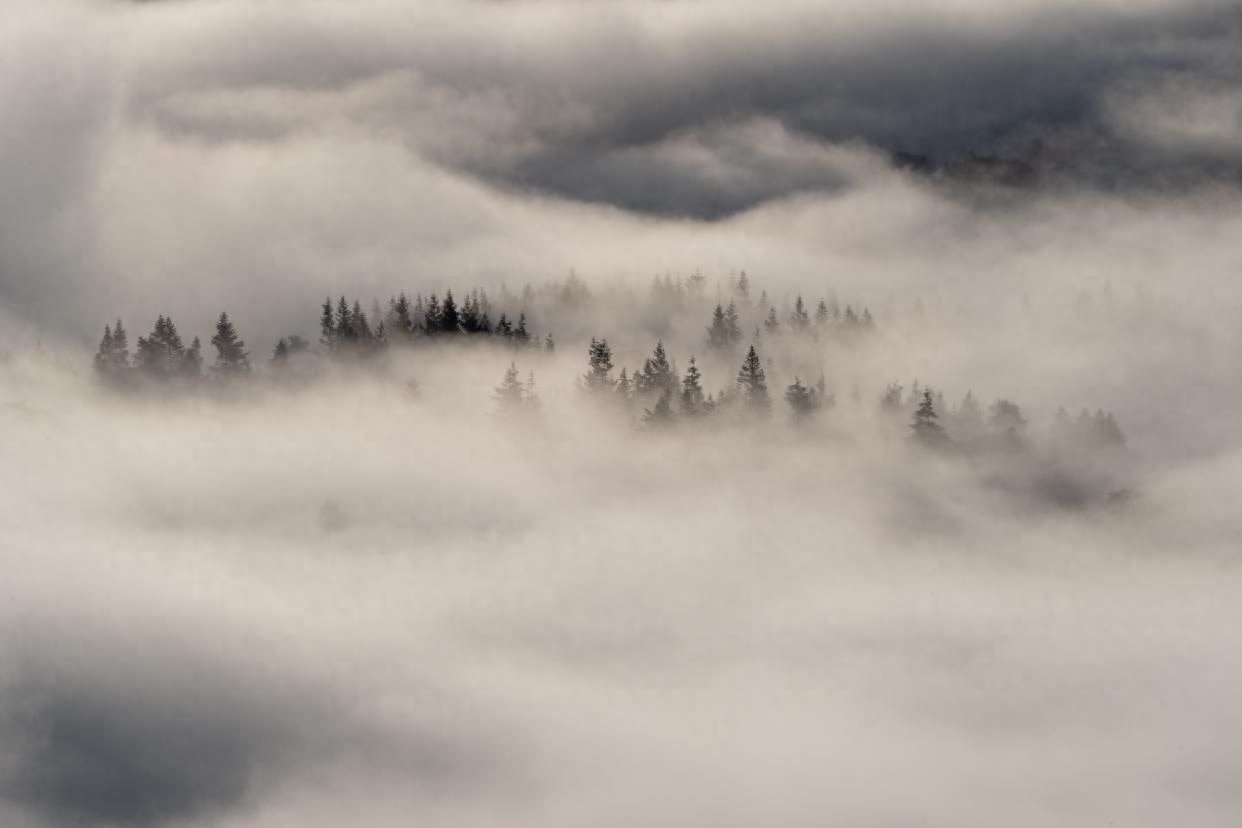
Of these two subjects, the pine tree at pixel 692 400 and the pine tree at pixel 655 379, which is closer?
the pine tree at pixel 692 400

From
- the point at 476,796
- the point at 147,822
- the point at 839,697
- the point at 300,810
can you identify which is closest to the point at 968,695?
the point at 839,697

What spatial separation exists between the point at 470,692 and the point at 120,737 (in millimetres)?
33714

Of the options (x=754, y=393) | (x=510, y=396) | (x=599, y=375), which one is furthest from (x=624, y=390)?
(x=754, y=393)

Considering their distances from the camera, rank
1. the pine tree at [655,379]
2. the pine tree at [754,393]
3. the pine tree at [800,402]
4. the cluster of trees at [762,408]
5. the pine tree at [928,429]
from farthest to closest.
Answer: the pine tree at [800,402]
the pine tree at [655,379]
the pine tree at [754,393]
the cluster of trees at [762,408]
the pine tree at [928,429]

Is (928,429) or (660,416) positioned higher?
(660,416)

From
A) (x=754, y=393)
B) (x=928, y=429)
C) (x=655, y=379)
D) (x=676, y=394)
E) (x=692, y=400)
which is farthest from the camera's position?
(x=676, y=394)

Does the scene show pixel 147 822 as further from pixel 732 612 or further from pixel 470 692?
pixel 732 612

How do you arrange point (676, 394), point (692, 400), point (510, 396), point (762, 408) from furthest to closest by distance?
point (676, 394) → point (762, 408) → point (692, 400) → point (510, 396)

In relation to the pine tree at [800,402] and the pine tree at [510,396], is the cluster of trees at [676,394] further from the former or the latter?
the pine tree at [510,396]

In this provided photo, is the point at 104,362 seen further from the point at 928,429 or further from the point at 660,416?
the point at 928,429

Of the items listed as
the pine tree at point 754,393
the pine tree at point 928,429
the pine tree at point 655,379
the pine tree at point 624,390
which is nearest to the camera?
the pine tree at point 928,429

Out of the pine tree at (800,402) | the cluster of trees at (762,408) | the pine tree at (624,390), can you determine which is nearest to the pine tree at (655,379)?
the cluster of trees at (762,408)

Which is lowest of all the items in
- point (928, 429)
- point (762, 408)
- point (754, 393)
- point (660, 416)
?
point (928, 429)

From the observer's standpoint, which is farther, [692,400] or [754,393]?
[754,393]
